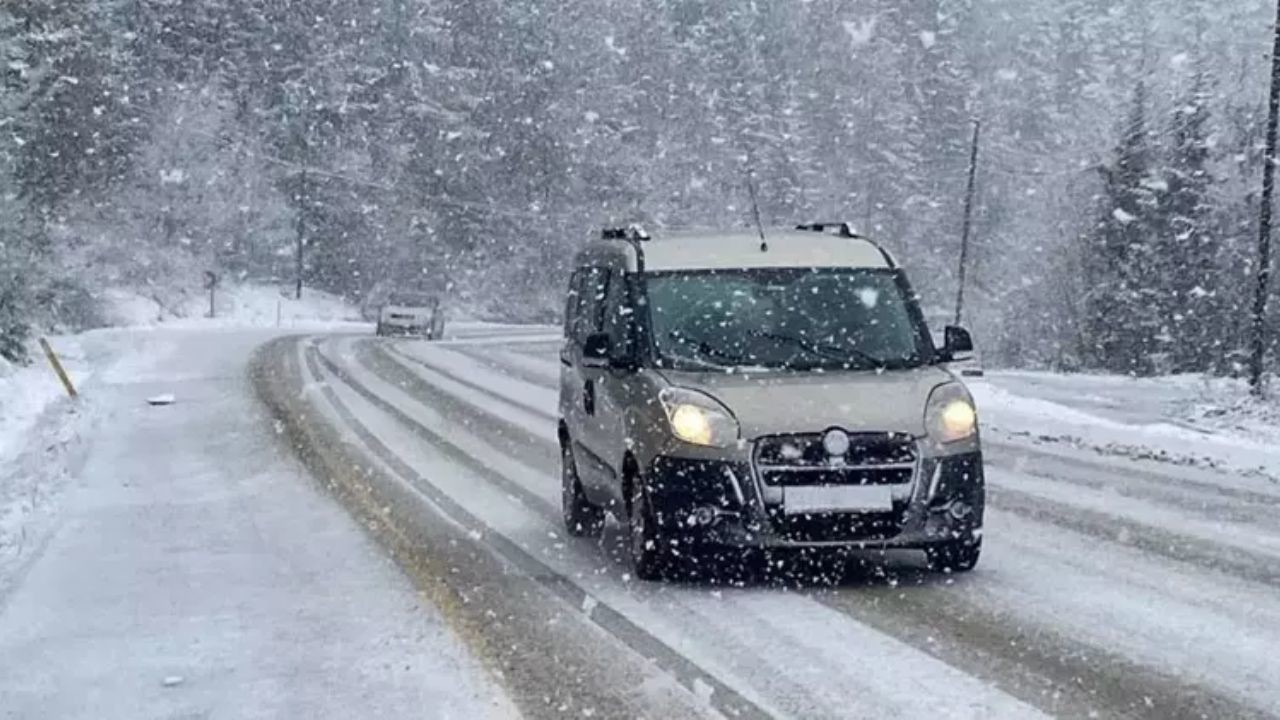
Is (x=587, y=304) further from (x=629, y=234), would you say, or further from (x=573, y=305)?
(x=629, y=234)

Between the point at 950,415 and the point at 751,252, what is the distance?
6.07 ft

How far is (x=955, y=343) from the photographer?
939cm

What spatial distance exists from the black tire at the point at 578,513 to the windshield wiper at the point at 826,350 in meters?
2.00

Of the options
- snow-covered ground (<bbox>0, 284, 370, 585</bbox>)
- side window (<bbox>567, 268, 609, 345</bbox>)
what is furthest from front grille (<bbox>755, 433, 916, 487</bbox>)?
snow-covered ground (<bbox>0, 284, 370, 585</bbox>)

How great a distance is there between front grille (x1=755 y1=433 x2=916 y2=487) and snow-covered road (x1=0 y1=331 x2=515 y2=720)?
1.83 meters

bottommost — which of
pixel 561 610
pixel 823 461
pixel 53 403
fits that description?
pixel 53 403

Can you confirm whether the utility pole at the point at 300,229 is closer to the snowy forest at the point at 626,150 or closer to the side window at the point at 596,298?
the snowy forest at the point at 626,150

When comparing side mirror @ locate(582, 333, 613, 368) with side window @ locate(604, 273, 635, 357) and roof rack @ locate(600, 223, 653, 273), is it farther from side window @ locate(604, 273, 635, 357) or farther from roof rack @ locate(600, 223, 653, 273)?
roof rack @ locate(600, 223, 653, 273)

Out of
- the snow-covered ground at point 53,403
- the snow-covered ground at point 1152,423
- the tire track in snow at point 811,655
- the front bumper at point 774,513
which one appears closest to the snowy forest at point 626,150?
the snow-covered ground at point 53,403

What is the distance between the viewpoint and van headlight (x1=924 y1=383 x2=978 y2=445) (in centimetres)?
820

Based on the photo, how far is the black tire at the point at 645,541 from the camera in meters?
8.28

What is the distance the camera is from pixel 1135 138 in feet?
191

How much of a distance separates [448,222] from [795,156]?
23240mm

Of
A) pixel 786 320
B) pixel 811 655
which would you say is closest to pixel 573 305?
pixel 786 320
